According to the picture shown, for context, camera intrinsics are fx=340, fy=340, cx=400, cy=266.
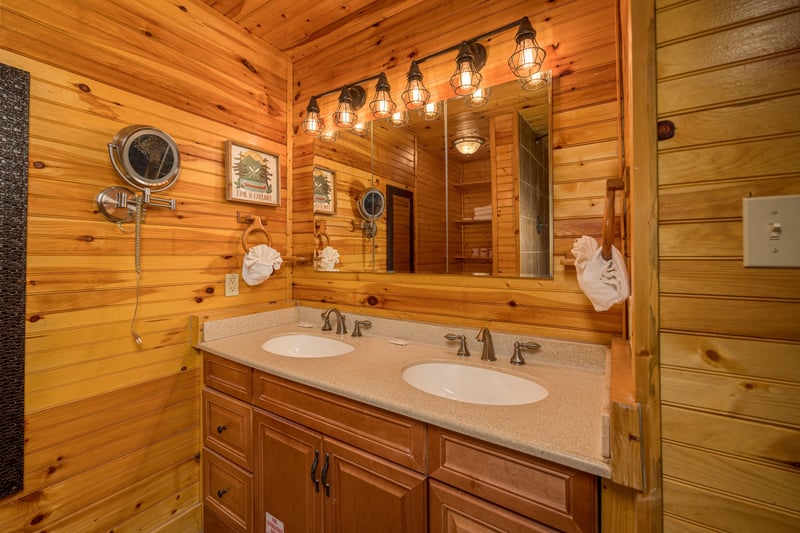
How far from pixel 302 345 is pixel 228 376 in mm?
390

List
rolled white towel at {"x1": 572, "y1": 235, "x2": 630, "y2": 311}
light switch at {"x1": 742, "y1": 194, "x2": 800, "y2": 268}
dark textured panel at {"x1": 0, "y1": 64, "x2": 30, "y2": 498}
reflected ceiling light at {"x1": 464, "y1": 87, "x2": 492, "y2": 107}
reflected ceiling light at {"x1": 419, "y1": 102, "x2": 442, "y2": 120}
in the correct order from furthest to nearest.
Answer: reflected ceiling light at {"x1": 419, "y1": 102, "x2": 442, "y2": 120}, reflected ceiling light at {"x1": 464, "y1": 87, "x2": 492, "y2": 107}, dark textured panel at {"x1": 0, "y1": 64, "x2": 30, "y2": 498}, rolled white towel at {"x1": 572, "y1": 235, "x2": 630, "y2": 311}, light switch at {"x1": 742, "y1": 194, "x2": 800, "y2": 268}

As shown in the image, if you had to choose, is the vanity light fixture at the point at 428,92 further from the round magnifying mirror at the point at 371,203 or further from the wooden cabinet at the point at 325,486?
the wooden cabinet at the point at 325,486

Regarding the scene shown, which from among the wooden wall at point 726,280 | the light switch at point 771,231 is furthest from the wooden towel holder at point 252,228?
the light switch at point 771,231

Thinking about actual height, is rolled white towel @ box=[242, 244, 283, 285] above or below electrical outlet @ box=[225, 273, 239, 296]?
above

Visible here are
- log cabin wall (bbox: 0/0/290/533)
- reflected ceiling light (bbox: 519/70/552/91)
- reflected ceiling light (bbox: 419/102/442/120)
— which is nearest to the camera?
log cabin wall (bbox: 0/0/290/533)

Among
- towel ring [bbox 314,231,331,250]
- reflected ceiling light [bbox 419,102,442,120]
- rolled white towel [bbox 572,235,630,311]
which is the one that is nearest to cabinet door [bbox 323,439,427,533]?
rolled white towel [bbox 572,235,630,311]

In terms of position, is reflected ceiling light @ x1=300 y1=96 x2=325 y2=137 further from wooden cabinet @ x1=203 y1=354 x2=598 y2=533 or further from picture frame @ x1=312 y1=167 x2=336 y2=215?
wooden cabinet @ x1=203 y1=354 x2=598 y2=533

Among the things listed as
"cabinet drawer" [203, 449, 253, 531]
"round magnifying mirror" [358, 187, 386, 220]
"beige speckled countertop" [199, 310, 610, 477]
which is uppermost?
"round magnifying mirror" [358, 187, 386, 220]

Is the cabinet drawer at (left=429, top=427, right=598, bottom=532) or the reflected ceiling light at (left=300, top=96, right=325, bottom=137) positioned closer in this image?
the cabinet drawer at (left=429, top=427, right=598, bottom=532)

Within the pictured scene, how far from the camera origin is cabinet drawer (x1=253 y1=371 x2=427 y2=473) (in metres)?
0.97

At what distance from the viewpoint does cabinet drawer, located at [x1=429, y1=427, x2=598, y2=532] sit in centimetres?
75

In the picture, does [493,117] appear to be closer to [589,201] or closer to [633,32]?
[589,201]

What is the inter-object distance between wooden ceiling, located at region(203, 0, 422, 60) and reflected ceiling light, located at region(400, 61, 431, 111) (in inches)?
16.0

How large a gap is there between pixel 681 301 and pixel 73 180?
1942mm
